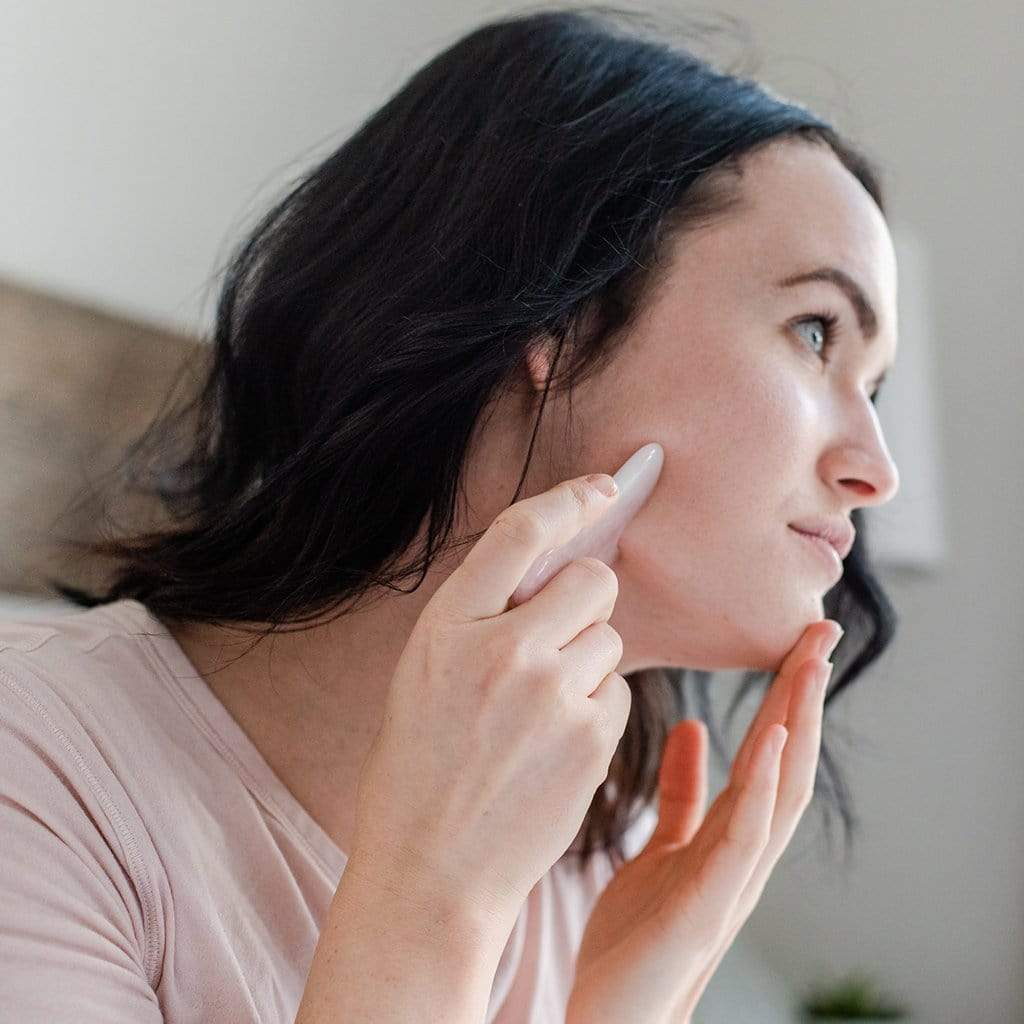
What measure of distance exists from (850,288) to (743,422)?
5.5 inches

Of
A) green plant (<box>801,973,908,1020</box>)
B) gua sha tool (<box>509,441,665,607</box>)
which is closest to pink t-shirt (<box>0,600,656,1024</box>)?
gua sha tool (<box>509,441,665,607</box>)

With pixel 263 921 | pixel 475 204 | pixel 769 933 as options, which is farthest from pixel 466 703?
pixel 769 933

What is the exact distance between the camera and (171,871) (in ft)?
2.24

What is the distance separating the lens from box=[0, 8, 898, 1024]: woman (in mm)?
682

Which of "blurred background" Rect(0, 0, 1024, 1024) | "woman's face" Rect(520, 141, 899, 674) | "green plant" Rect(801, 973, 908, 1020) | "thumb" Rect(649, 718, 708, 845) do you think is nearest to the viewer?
"woman's face" Rect(520, 141, 899, 674)

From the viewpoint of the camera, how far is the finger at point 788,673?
2.85 ft

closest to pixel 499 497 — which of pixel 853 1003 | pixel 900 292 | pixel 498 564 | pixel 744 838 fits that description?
pixel 498 564

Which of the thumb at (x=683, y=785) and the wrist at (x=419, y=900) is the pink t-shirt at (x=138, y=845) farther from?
the thumb at (x=683, y=785)

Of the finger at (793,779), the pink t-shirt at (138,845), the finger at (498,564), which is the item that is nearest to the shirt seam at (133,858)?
the pink t-shirt at (138,845)

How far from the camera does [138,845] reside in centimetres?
67

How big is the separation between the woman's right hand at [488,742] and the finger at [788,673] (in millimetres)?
276

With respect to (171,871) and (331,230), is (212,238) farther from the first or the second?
(171,871)

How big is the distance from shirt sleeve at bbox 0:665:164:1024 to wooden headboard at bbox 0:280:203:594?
0.52 meters

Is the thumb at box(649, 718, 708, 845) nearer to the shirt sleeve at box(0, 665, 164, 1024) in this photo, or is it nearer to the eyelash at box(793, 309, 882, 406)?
the eyelash at box(793, 309, 882, 406)
